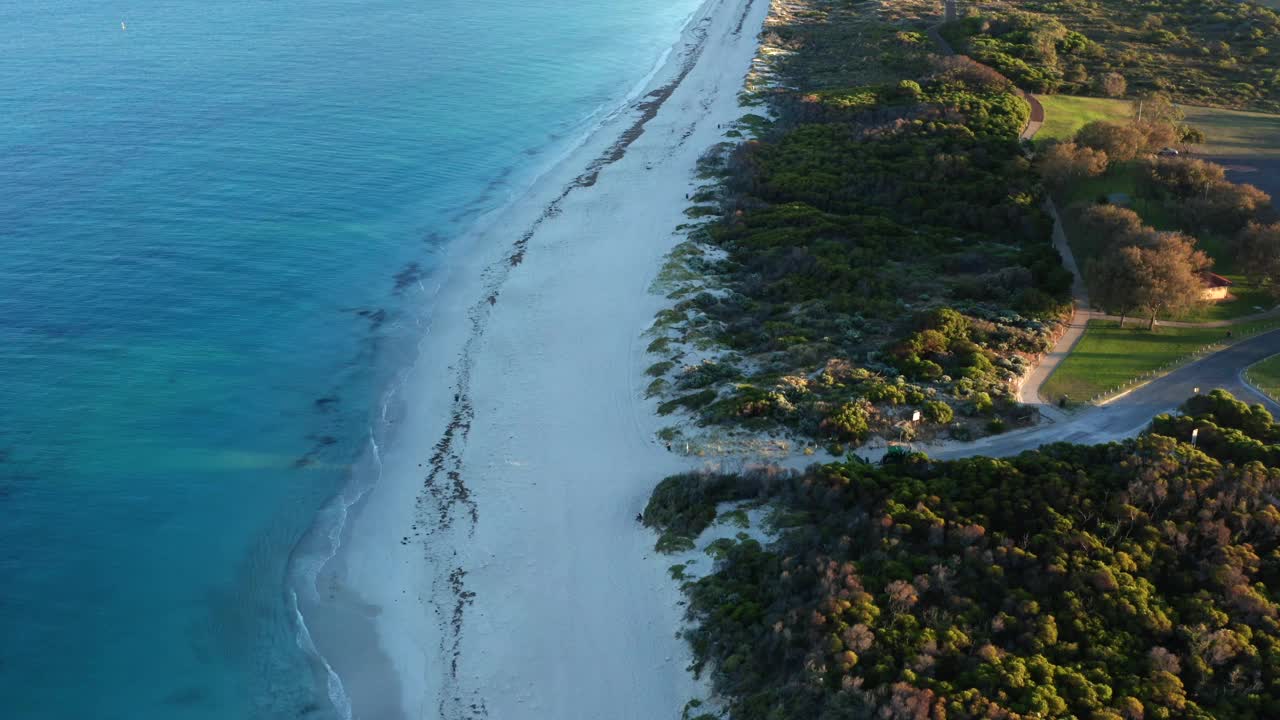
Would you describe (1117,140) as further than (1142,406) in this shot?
Yes

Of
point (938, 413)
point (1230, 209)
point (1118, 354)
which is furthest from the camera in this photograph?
point (1230, 209)

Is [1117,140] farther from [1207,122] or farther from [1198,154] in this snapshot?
[1207,122]

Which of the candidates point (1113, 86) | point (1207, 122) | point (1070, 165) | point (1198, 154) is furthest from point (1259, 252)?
point (1113, 86)

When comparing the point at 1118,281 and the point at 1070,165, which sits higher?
the point at 1070,165

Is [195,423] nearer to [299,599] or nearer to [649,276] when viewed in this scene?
[299,599]

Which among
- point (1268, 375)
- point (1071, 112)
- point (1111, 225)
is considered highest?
point (1071, 112)

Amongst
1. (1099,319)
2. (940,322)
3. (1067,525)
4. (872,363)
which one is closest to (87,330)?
(872,363)

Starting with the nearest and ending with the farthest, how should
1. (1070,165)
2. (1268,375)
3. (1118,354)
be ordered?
(1268,375)
(1118,354)
(1070,165)
